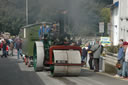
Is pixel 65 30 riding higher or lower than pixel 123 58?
higher

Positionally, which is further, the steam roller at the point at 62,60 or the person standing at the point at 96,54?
the person standing at the point at 96,54

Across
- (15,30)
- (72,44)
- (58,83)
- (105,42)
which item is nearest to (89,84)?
(58,83)

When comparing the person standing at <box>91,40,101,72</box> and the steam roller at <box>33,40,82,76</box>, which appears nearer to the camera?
the steam roller at <box>33,40,82,76</box>

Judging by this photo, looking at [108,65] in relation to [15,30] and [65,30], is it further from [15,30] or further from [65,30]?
[15,30]

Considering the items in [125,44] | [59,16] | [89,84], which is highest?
[59,16]

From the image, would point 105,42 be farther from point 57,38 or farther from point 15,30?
point 15,30

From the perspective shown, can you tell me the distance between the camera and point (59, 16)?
47.4 feet

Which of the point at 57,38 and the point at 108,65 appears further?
the point at 108,65

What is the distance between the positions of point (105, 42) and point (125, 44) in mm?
8080

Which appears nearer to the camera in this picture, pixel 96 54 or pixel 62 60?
pixel 62 60

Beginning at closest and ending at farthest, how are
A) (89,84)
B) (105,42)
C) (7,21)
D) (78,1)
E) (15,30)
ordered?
(89,84) → (78,1) → (105,42) → (7,21) → (15,30)

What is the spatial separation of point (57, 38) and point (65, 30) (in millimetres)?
502

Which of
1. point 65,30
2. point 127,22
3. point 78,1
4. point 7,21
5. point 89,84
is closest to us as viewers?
Result: point 89,84

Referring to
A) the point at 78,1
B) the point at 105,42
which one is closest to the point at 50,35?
the point at 78,1
